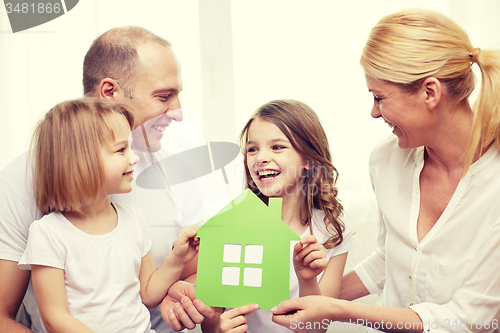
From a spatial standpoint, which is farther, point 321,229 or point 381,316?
point 321,229

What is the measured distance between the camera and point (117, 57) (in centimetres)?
101

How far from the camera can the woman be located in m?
0.84

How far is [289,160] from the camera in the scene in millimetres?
1021

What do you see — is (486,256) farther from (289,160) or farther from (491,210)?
(289,160)

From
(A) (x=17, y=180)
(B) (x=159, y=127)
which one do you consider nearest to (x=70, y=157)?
(A) (x=17, y=180)

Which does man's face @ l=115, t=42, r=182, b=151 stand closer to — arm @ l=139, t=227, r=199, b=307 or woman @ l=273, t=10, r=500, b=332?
arm @ l=139, t=227, r=199, b=307

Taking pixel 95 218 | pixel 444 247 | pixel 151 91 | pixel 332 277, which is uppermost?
pixel 151 91

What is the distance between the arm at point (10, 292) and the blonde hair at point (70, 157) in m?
0.16

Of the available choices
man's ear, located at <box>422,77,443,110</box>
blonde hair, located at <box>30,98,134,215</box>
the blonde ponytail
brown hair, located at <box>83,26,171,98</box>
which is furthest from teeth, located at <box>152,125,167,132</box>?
the blonde ponytail

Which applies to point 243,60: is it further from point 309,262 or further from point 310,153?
point 309,262

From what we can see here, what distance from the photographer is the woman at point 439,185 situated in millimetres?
837

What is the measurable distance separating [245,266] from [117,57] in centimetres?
65

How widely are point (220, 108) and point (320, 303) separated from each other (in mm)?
631

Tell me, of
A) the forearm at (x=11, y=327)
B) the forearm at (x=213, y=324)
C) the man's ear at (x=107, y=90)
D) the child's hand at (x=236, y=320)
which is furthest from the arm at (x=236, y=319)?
the man's ear at (x=107, y=90)
